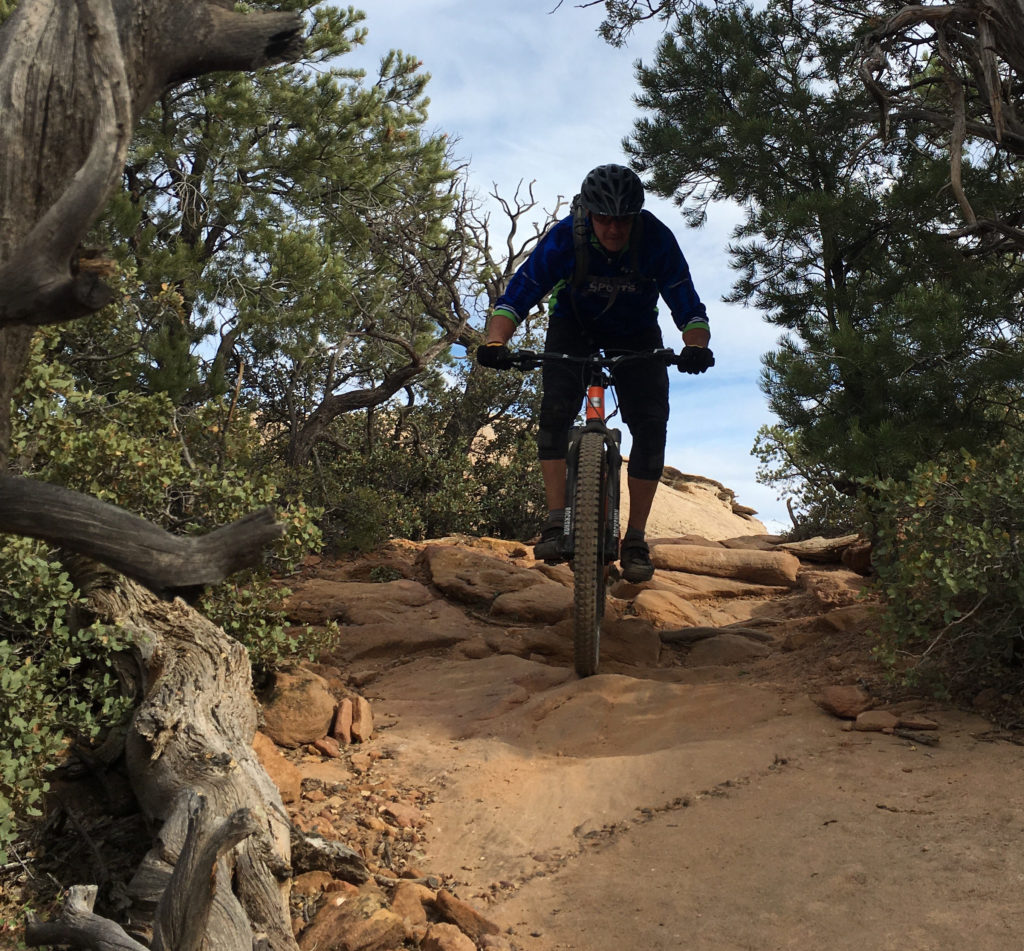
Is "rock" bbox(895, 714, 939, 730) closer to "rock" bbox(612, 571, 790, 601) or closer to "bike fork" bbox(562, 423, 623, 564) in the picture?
"bike fork" bbox(562, 423, 623, 564)

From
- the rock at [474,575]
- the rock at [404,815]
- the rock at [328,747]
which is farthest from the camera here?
the rock at [474,575]

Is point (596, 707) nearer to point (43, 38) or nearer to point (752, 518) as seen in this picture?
point (43, 38)

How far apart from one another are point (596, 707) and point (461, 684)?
1043 millimetres

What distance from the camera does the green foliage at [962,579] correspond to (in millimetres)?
4684

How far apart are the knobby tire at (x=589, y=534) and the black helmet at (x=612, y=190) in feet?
4.14

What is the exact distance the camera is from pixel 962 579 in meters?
4.64

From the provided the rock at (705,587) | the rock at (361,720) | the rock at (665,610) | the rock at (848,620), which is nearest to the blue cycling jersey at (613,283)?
the rock at (848,620)

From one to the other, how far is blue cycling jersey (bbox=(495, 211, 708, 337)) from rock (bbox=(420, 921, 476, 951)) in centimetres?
359

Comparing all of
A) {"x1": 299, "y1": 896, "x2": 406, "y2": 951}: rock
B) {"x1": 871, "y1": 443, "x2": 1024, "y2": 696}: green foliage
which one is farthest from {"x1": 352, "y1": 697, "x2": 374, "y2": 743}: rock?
{"x1": 871, "y1": 443, "x2": 1024, "y2": 696}: green foliage

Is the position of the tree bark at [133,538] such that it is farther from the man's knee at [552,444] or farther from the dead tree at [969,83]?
the dead tree at [969,83]

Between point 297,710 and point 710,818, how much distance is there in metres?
2.27

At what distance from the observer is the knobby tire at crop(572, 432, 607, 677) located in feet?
17.6

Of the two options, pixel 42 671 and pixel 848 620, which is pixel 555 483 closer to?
pixel 848 620

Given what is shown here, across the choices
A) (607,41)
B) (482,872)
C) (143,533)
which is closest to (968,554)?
(482,872)
